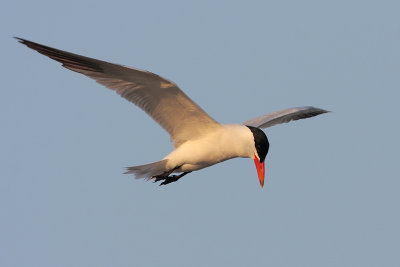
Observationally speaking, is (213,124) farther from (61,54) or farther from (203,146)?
(61,54)

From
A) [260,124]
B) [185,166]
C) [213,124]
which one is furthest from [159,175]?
[260,124]

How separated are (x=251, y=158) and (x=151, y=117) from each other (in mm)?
1376

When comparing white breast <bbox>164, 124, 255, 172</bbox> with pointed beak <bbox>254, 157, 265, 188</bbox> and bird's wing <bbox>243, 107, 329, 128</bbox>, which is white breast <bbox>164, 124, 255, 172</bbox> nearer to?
pointed beak <bbox>254, 157, 265, 188</bbox>

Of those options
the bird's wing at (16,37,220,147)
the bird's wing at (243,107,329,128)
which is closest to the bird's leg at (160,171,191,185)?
the bird's wing at (16,37,220,147)

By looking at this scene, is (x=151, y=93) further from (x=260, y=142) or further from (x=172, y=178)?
(x=260, y=142)

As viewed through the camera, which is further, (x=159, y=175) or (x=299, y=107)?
(x=299, y=107)

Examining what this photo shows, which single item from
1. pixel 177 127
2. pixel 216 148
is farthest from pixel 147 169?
pixel 216 148

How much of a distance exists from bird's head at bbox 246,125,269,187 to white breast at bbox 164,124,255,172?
0.16ft

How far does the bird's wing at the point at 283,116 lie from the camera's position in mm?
9820

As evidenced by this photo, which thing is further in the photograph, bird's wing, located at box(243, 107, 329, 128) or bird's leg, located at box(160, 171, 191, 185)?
bird's wing, located at box(243, 107, 329, 128)

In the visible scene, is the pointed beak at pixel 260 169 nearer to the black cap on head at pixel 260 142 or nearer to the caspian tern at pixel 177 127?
the caspian tern at pixel 177 127

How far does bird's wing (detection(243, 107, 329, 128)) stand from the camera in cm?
982

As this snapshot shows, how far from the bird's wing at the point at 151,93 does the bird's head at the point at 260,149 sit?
52 cm

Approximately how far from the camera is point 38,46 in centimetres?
744
